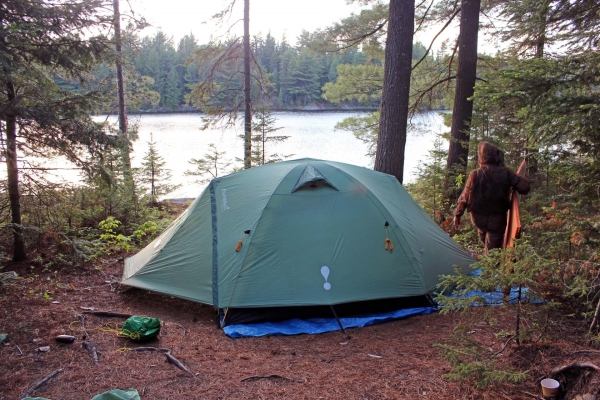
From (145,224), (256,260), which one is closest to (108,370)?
(256,260)

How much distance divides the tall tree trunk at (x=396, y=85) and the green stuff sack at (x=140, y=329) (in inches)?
178

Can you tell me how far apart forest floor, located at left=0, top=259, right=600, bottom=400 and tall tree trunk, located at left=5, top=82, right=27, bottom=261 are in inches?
42.1

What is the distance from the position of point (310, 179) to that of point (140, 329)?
2.34 metres

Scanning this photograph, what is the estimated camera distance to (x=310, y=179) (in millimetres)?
5023

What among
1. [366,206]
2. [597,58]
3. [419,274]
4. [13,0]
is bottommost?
[419,274]

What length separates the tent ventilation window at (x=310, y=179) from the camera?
5.02 metres

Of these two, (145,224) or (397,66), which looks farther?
(145,224)

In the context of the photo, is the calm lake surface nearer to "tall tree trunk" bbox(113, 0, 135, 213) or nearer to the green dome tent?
"tall tree trunk" bbox(113, 0, 135, 213)

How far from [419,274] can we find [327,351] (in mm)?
1494

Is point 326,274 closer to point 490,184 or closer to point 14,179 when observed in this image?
point 490,184

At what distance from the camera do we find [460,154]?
884cm

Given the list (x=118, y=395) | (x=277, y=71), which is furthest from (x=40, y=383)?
(x=277, y=71)

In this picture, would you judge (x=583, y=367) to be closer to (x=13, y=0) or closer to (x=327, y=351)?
(x=327, y=351)

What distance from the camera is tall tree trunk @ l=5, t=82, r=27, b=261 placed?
16.9 feet
